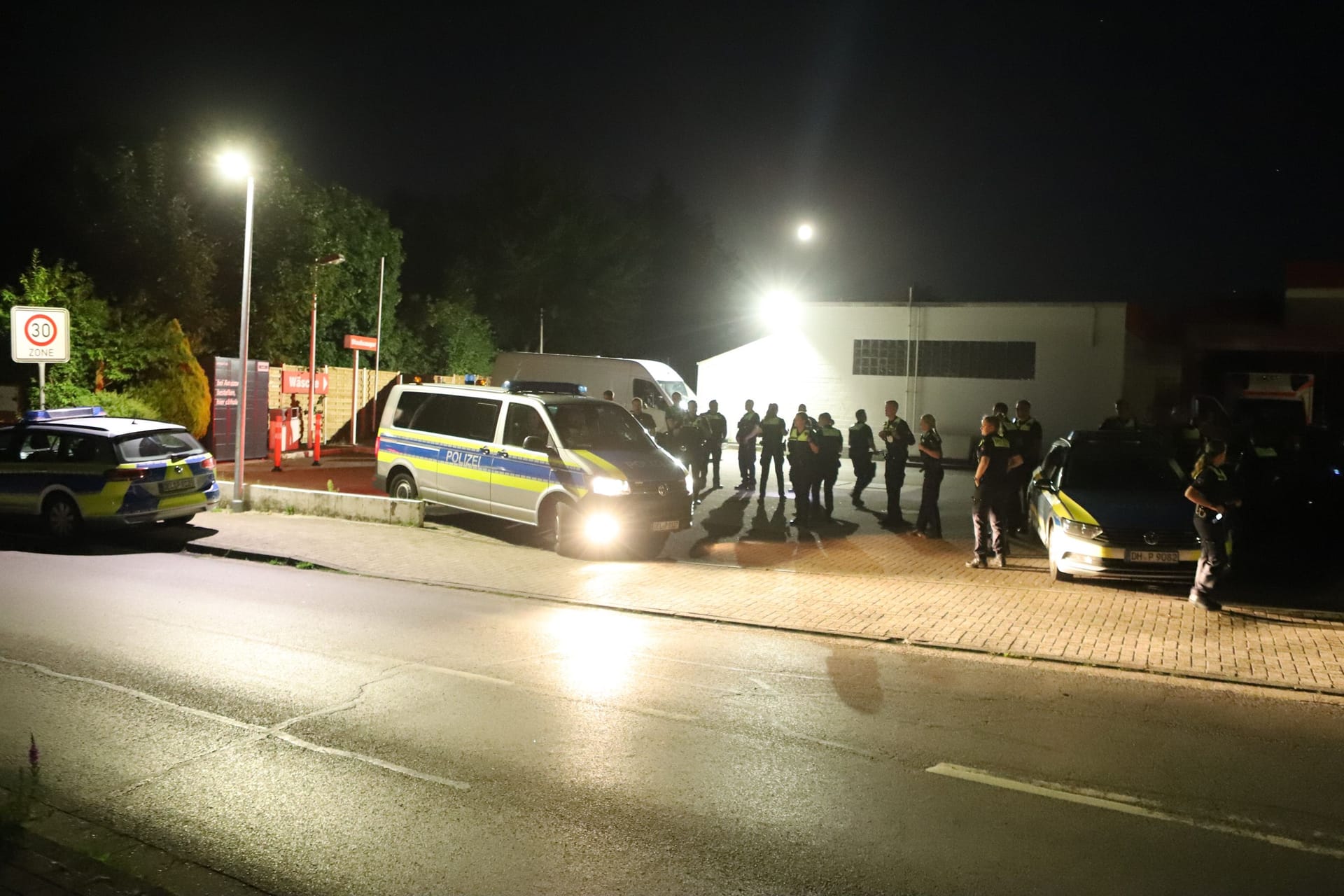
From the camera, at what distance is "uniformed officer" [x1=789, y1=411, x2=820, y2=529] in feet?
55.2

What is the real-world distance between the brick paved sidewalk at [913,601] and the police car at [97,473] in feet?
2.70

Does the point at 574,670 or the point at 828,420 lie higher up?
the point at 828,420

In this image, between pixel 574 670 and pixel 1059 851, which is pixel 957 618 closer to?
pixel 574 670

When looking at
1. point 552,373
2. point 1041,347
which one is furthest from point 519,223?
point 1041,347

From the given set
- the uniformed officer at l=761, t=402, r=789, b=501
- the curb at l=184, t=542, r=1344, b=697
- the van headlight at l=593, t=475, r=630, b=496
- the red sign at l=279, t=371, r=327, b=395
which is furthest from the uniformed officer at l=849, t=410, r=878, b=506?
the red sign at l=279, t=371, r=327, b=395

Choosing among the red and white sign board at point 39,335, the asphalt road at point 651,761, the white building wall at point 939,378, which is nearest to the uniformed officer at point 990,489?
the asphalt road at point 651,761

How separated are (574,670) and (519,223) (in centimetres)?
5449

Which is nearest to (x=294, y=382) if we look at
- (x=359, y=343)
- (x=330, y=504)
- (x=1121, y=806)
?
(x=359, y=343)

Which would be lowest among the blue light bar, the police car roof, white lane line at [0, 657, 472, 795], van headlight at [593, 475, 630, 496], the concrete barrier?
white lane line at [0, 657, 472, 795]

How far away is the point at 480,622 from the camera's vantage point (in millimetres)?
10094

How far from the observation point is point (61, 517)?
14.6m

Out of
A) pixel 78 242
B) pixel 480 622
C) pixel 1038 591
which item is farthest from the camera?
pixel 78 242

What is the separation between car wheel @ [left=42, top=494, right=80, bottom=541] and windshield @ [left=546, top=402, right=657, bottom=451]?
6643 millimetres

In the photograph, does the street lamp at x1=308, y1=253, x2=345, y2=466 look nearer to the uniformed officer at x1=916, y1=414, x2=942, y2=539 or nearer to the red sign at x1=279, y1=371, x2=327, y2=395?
the red sign at x1=279, y1=371, x2=327, y2=395
